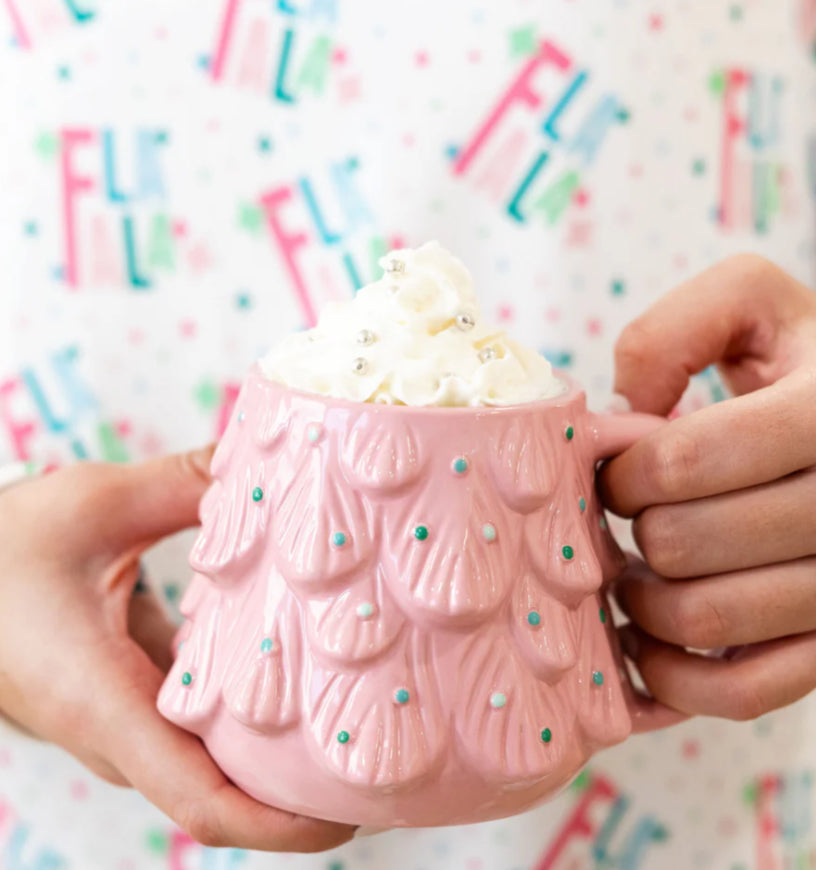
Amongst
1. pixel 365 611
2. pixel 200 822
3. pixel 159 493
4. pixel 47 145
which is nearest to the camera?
pixel 365 611

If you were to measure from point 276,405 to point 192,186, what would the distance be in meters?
0.44

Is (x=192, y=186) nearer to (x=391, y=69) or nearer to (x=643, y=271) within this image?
(x=391, y=69)

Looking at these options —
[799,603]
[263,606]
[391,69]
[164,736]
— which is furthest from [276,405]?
[391,69]

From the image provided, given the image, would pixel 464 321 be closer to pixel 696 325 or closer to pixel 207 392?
pixel 696 325

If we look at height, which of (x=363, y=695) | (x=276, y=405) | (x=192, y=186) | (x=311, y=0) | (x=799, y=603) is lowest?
(x=799, y=603)

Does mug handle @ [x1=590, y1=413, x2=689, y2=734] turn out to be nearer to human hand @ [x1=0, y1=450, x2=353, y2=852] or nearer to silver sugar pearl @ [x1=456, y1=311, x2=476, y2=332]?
silver sugar pearl @ [x1=456, y1=311, x2=476, y2=332]

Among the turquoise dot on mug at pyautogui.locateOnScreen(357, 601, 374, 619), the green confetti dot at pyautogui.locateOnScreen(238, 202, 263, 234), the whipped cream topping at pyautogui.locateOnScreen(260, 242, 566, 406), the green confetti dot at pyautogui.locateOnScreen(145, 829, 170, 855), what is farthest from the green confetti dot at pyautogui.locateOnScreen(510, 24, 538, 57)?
the green confetti dot at pyautogui.locateOnScreen(145, 829, 170, 855)

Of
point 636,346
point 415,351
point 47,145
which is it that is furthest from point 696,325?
point 47,145

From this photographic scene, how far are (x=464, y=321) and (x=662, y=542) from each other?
0.64 ft

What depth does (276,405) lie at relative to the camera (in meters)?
0.47

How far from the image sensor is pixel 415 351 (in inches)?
18.9

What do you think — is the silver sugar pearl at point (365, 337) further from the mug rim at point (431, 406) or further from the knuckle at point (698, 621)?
the knuckle at point (698, 621)

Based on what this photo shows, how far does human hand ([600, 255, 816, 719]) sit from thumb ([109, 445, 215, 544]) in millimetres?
302

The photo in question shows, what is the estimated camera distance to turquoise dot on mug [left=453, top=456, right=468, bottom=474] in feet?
1.45
